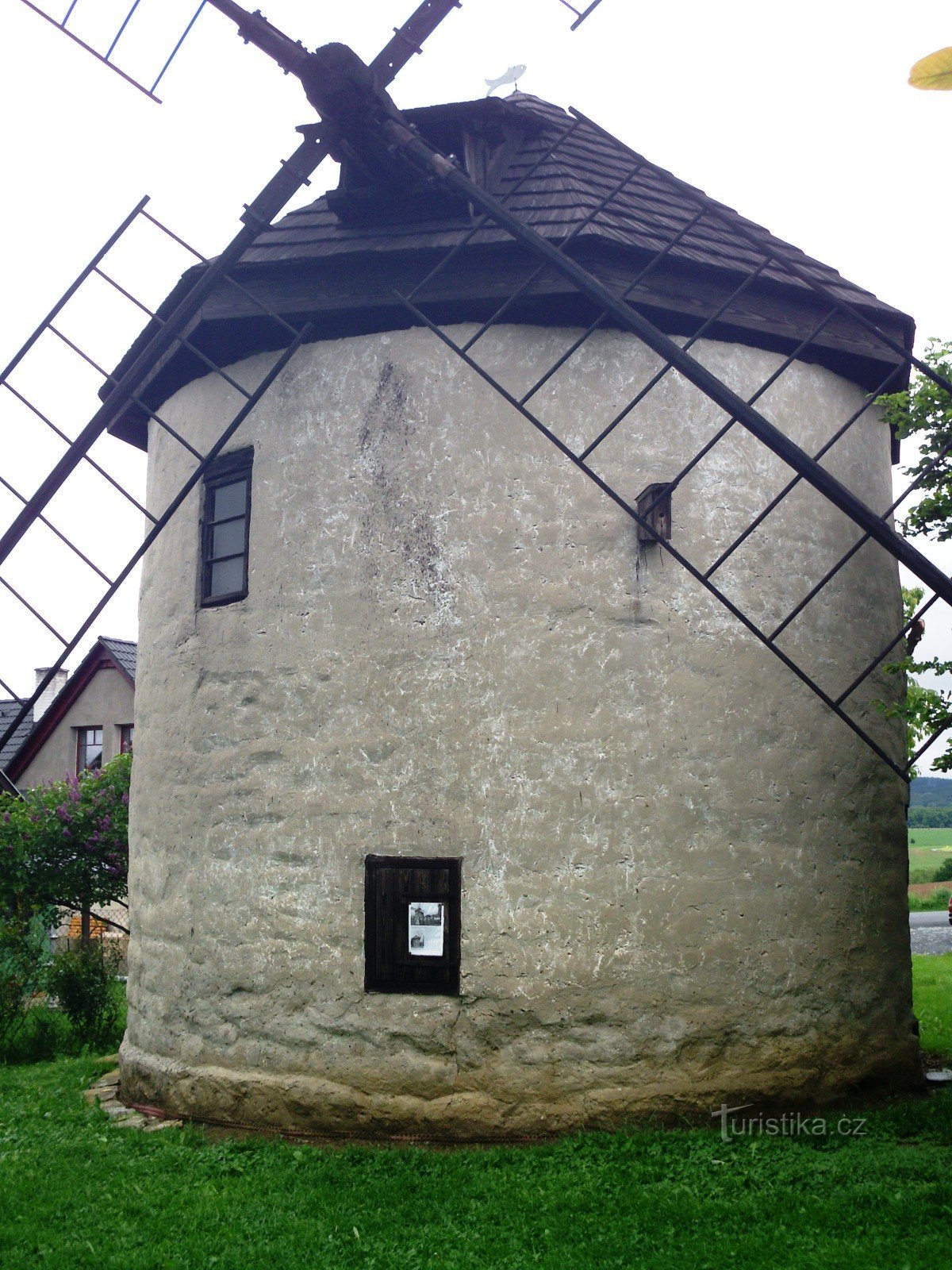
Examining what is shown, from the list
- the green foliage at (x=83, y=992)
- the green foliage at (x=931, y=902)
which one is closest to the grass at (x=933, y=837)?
the green foliage at (x=931, y=902)

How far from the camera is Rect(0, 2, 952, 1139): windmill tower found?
603 cm

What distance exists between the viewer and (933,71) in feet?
4.18

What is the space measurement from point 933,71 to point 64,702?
765 inches

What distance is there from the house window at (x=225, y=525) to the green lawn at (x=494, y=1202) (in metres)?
3.46

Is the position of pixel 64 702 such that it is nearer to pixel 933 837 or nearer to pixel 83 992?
pixel 83 992

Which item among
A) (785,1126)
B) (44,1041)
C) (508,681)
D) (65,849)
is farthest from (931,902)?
(508,681)

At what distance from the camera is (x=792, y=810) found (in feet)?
21.0

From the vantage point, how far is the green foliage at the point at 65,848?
33.9ft

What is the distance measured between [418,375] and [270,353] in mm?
1129

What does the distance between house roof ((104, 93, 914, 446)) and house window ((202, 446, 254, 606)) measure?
76 cm

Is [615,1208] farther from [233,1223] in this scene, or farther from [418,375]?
[418,375]

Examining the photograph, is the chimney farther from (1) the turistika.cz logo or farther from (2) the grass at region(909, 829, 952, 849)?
(2) the grass at region(909, 829, 952, 849)

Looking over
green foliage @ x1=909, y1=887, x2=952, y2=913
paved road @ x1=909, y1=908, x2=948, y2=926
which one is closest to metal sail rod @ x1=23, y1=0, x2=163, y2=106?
paved road @ x1=909, y1=908, x2=948, y2=926

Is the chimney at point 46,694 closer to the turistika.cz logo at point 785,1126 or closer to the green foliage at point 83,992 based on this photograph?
the green foliage at point 83,992
